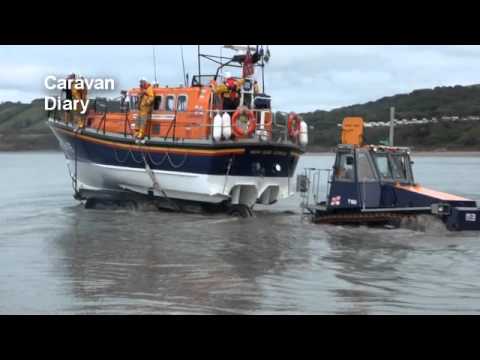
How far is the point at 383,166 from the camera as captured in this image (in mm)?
14898

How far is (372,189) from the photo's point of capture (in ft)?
48.1

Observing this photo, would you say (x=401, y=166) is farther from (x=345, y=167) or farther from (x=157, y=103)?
(x=157, y=103)

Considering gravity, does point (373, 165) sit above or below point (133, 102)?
below

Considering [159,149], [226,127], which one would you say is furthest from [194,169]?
[226,127]

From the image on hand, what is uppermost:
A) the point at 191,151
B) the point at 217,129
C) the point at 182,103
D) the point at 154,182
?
the point at 182,103

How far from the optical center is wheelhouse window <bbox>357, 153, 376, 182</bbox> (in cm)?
1470

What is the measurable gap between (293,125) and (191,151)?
9.65ft

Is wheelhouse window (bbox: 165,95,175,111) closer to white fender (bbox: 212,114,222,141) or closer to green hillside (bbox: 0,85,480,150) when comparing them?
white fender (bbox: 212,114,222,141)

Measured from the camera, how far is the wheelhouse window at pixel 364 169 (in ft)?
48.2

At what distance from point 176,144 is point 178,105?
134 centimetres

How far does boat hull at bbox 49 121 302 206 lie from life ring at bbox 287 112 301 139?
48 cm

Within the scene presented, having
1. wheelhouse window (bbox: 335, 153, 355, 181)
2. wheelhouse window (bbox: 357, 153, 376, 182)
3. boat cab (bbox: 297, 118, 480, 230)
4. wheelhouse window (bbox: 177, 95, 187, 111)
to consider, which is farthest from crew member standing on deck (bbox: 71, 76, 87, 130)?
wheelhouse window (bbox: 357, 153, 376, 182)
